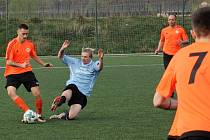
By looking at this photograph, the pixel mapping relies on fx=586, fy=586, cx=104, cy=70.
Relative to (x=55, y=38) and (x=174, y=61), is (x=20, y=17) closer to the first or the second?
(x=55, y=38)

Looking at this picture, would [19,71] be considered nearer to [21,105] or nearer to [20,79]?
[20,79]

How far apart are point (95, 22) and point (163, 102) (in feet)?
87.0

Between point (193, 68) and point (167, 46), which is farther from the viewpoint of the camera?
point (167, 46)

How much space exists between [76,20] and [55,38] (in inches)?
103

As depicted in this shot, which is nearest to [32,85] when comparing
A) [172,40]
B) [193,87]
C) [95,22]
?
[172,40]

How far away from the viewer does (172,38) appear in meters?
13.9

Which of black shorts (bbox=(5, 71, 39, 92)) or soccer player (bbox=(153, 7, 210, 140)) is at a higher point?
soccer player (bbox=(153, 7, 210, 140))

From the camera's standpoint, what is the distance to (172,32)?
14.0 meters

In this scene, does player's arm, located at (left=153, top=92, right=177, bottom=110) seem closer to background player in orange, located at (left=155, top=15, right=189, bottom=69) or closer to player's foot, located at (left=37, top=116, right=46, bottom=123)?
player's foot, located at (left=37, top=116, right=46, bottom=123)

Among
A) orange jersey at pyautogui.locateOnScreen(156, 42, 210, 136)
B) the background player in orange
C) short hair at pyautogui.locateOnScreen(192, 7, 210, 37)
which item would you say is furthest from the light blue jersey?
short hair at pyautogui.locateOnScreen(192, 7, 210, 37)

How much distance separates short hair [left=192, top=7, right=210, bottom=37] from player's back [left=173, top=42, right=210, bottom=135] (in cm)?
13

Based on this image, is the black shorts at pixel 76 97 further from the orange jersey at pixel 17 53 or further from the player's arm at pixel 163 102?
the player's arm at pixel 163 102

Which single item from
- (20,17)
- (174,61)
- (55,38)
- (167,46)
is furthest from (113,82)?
(20,17)

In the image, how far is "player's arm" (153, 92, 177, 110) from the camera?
3.65m
